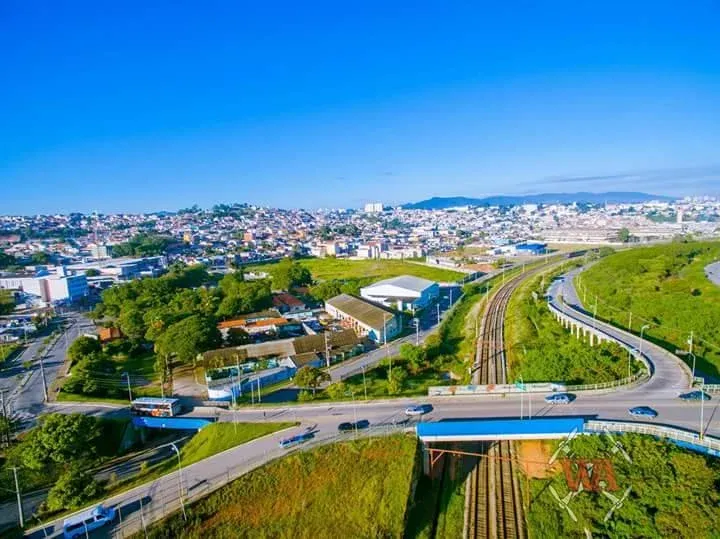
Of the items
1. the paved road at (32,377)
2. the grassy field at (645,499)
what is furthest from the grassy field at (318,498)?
the paved road at (32,377)

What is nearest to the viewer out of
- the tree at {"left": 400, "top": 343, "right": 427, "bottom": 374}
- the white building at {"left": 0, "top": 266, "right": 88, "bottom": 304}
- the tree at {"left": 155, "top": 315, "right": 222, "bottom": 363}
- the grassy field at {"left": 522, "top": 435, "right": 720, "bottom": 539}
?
the grassy field at {"left": 522, "top": 435, "right": 720, "bottom": 539}

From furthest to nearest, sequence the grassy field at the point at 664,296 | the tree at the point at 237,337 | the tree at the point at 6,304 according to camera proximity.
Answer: the tree at the point at 6,304 < the tree at the point at 237,337 < the grassy field at the point at 664,296

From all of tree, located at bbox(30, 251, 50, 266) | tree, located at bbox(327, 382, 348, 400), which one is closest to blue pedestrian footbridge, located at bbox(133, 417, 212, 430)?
tree, located at bbox(327, 382, 348, 400)

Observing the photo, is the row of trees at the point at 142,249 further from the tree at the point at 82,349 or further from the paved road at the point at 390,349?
the paved road at the point at 390,349

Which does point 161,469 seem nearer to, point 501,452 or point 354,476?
point 354,476

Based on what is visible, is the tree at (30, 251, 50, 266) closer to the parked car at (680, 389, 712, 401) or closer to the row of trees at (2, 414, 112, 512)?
the row of trees at (2, 414, 112, 512)

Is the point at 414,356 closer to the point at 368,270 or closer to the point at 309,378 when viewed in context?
the point at 309,378
